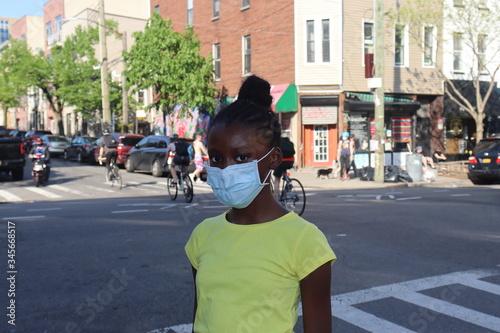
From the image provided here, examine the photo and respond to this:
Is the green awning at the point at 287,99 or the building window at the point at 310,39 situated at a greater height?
the building window at the point at 310,39

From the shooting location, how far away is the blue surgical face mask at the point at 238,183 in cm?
217

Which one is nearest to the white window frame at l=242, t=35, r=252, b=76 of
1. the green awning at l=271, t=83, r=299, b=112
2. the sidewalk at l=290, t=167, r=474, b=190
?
the green awning at l=271, t=83, r=299, b=112

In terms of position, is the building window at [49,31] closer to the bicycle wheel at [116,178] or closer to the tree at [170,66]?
the tree at [170,66]

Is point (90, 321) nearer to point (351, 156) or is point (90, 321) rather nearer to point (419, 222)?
point (419, 222)

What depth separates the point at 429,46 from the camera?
2794 cm

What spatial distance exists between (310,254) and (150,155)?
2302 centimetres

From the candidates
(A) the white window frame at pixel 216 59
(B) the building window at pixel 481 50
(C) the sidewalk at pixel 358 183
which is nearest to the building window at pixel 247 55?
(A) the white window frame at pixel 216 59

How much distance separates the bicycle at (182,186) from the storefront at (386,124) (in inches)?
504

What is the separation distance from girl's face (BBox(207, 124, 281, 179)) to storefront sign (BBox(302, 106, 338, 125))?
25185 millimetres

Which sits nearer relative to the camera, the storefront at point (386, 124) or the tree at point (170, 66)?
the storefront at point (386, 124)

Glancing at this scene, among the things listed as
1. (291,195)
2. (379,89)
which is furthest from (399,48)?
(291,195)

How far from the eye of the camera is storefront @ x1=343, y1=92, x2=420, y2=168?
26828 millimetres

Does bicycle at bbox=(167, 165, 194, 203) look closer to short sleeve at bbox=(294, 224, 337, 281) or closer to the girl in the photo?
the girl

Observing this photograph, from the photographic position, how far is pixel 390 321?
5.16 m
